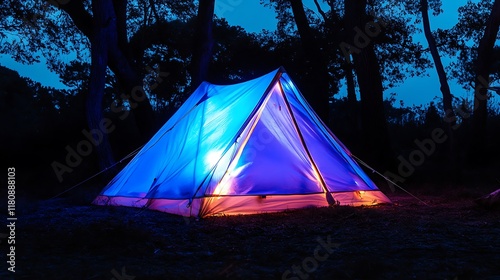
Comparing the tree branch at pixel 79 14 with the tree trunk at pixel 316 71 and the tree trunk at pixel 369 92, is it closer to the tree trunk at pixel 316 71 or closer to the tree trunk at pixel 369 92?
the tree trunk at pixel 316 71

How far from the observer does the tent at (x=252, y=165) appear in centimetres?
604

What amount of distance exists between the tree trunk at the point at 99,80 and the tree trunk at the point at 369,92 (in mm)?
5307

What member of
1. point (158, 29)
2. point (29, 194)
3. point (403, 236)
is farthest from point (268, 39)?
point (403, 236)

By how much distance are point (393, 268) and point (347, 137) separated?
47.9ft

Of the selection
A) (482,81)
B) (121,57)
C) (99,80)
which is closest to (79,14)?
(121,57)

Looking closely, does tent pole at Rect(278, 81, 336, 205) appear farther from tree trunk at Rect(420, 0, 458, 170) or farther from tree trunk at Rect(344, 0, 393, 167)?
tree trunk at Rect(420, 0, 458, 170)

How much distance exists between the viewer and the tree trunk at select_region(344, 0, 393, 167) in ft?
37.2

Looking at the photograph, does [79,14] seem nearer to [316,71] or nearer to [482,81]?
[316,71]

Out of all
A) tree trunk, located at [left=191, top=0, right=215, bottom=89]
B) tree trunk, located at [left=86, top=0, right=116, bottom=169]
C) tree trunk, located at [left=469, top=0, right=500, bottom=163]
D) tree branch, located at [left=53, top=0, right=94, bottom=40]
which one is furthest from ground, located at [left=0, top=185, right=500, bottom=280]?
tree trunk, located at [left=469, top=0, right=500, bottom=163]

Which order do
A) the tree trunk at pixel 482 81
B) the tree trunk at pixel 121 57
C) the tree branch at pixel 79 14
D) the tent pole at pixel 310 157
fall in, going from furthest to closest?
the tree trunk at pixel 482 81 < the tree branch at pixel 79 14 < the tree trunk at pixel 121 57 < the tent pole at pixel 310 157

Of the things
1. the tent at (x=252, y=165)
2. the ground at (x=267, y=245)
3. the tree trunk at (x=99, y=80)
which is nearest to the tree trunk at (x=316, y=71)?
the tree trunk at (x=99, y=80)

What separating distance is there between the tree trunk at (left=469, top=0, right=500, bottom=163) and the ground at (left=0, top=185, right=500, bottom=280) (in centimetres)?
778

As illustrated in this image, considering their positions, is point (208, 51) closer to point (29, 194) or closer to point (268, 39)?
point (29, 194)

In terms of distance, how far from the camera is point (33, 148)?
16.1 metres
